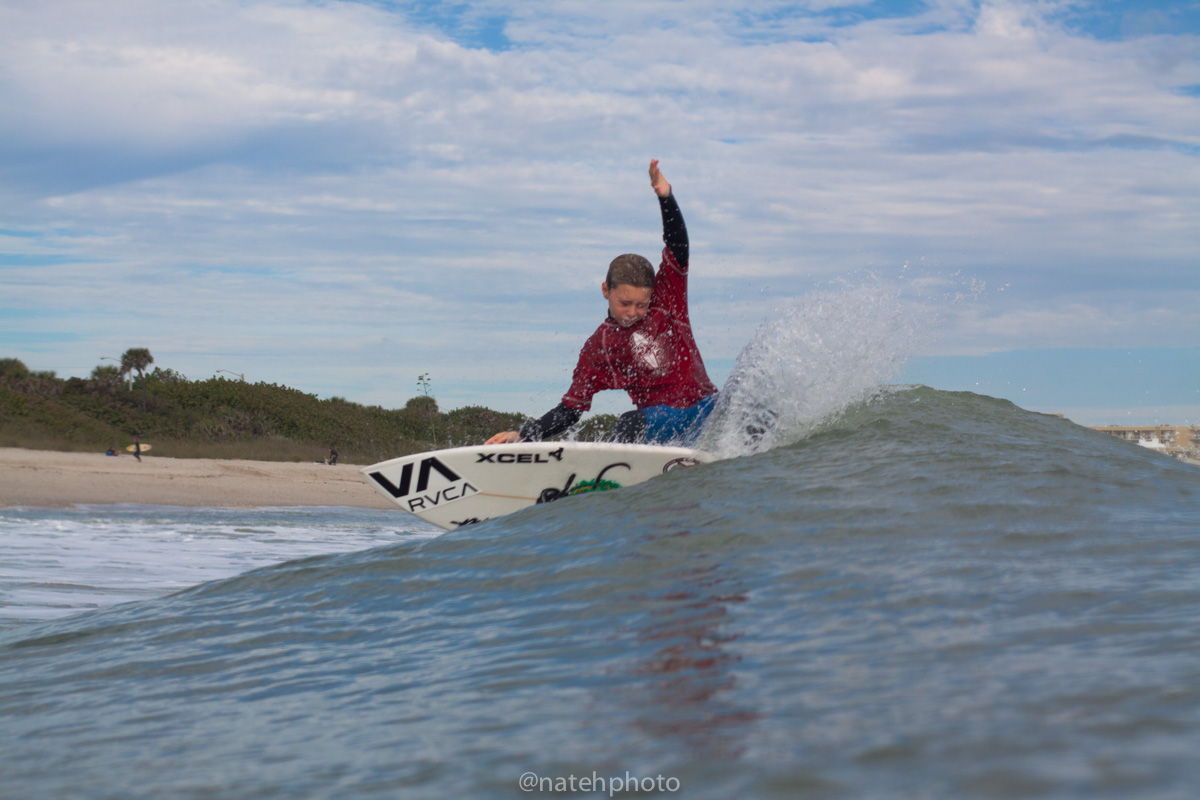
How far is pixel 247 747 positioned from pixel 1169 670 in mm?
2431

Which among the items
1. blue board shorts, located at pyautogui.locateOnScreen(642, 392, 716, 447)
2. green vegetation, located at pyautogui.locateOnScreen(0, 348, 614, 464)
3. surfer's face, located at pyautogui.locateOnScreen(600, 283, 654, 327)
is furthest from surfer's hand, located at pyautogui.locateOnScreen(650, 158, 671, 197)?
green vegetation, located at pyautogui.locateOnScreen(0, 348, 614, 464)

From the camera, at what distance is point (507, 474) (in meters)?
6.41

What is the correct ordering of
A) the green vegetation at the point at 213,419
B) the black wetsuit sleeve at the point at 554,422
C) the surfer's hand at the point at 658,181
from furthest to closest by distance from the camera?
1. the green vegetation at the point at 213,419
2. the black wetsuit sleeve at the point at 554,422
3. the surfer's hand at the point at 658,181

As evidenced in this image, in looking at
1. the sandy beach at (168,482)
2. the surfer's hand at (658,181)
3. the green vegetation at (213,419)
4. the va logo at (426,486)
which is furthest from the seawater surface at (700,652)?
the green vegetation at (213,419)

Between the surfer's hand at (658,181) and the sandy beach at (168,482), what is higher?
the surfer's hand at (658,181)

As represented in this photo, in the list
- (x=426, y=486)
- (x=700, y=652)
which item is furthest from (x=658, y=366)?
(x=700, y=652)

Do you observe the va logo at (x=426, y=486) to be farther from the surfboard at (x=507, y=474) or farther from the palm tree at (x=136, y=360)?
the palm tree at (x=136, y=360)

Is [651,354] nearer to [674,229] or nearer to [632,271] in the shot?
[632,271]

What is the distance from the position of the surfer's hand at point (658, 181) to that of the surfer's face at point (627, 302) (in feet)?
2.04

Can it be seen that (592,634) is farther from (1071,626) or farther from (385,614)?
(1071,626)

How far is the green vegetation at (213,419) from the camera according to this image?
22.5 m

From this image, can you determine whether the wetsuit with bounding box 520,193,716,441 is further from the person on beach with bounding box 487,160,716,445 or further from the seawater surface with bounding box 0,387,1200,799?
the seawater surface with bounding box 0,387,1200,799

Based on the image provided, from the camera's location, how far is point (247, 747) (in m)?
2.49

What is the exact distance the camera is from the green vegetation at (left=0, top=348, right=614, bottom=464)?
22.5 metres
